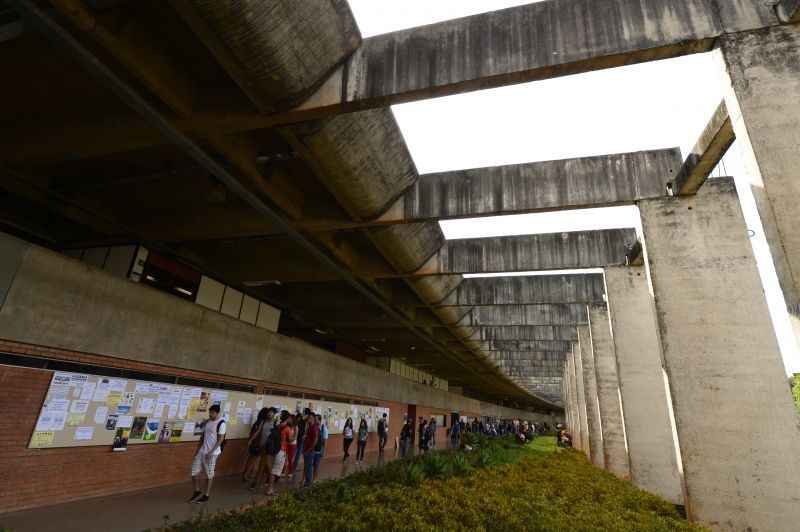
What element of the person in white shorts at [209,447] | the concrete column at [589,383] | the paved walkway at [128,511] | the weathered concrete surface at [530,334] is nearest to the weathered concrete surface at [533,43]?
the person in white shorts at [209,447]

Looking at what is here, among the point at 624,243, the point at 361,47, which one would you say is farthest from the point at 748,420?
the point at 361,47

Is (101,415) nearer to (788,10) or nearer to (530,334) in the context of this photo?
(788,10)

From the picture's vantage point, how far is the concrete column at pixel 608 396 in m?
14.2

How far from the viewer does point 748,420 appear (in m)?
6.46

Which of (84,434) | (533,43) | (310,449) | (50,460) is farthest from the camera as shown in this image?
(310,449)

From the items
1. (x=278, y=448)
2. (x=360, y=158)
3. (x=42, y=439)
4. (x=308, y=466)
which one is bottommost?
(x=308, y=466)

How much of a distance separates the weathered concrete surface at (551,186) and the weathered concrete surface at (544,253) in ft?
11.6

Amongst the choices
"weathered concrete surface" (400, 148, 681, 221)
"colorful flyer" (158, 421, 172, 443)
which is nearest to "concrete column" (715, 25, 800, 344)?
"weathered concrete surface" (400, 148, 681, 221)

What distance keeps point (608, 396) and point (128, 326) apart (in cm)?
1570

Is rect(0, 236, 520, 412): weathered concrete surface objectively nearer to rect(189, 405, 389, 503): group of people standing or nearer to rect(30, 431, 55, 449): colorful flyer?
rect(30, 431, 55, 449): colorful flyer

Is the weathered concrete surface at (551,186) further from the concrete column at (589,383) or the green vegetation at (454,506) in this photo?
the concrete column at (589,383)

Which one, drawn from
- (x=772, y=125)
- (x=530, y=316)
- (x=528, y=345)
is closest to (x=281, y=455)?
(x=772, y=125)

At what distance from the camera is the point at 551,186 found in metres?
8.59

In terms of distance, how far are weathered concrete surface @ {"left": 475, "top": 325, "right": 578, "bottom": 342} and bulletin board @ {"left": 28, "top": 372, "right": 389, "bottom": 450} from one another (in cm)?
1534
